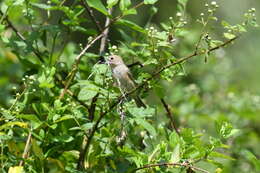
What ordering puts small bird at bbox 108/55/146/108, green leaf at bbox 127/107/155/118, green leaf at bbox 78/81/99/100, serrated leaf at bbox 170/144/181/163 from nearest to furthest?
serrated leaf at bbox 170/144/181/163 < green leaf at bbox 78/81/99/100 < green leaf at bbox 127/107/155/118 < small bird at bbox 108/55/146/108

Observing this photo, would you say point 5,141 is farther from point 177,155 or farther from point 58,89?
point 177,155

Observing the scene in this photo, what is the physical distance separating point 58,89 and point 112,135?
354mm

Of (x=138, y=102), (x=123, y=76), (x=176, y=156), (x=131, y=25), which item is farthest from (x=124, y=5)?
(x=176, y=156)

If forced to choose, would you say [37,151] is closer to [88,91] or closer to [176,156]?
[88,91]

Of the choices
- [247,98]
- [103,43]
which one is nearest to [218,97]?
[247,98]

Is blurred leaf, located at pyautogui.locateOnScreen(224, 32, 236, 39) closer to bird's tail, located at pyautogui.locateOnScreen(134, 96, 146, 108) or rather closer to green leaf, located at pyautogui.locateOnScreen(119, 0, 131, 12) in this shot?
green leaf, located at pyautogui.locateOnScreen(119, 0, 131, 12)

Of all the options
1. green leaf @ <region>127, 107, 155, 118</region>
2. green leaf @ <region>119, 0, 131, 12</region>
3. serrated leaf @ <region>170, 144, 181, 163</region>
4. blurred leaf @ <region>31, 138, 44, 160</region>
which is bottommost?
serrated leaf @ <region>170, 144, 181, 163</region>

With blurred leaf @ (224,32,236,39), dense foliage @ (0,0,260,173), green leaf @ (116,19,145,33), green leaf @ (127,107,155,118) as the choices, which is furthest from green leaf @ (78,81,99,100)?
blurred leaf @ (224,32,236,39)

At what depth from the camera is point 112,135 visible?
2324mm

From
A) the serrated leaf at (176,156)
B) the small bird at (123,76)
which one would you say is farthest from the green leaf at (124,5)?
the serrated leaf at (176,156)

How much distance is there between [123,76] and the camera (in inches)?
96.3

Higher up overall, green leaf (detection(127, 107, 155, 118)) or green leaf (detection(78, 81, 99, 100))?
green leaf (detection(78, 81, 99, 100))

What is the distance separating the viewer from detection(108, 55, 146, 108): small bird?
2434 mm

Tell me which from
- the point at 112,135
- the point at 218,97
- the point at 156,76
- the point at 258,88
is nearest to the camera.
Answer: the point at 156,76
